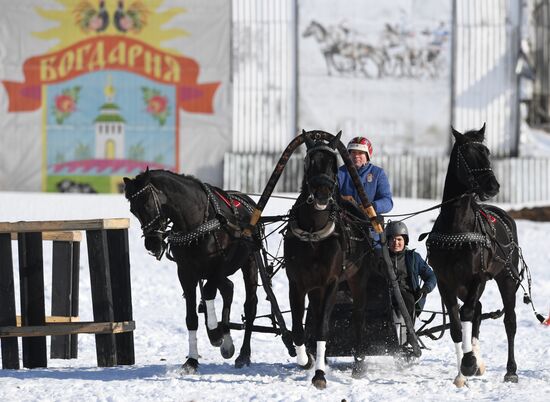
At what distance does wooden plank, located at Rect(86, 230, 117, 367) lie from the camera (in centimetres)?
1181

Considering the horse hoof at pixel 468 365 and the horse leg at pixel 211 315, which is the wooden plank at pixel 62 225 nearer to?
the horse leg at pixel 211 315

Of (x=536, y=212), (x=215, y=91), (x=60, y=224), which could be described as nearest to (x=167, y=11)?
(x=215, y=91)

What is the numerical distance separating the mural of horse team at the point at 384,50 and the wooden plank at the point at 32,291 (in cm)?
1958

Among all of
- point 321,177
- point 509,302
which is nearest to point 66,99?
point 509,302

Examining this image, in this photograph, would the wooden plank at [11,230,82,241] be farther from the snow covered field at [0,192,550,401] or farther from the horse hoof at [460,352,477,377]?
the horse hoof at [460,352,477,377]

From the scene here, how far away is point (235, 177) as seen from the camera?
3091cm

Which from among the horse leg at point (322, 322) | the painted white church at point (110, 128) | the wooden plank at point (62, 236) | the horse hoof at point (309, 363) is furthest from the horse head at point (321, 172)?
the painted white church at point (110, 128)

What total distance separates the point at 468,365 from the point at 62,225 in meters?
4.30

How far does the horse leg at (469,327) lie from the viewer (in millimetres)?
10266

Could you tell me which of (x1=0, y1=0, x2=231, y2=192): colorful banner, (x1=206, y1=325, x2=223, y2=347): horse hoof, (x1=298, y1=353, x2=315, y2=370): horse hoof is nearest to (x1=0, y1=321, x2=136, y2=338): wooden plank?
(x1=206, y1=325, x2=223, y2=347): horse hoof

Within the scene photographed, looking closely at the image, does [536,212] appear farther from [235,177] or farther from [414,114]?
[235,177]

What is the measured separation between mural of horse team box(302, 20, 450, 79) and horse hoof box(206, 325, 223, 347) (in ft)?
65.6

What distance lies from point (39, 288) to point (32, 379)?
1497mm

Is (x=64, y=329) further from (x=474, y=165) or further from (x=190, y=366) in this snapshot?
(x=474, y=165)
